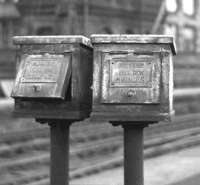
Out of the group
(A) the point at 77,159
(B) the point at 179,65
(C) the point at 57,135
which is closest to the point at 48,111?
(C) the point at 57,135

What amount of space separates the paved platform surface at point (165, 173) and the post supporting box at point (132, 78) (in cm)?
280

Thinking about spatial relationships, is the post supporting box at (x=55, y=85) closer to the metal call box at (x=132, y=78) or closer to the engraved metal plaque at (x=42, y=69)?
the engraved metal plaque at (x=42, y=69)

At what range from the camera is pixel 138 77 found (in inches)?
169

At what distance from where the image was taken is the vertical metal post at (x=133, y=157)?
4426 millimetres

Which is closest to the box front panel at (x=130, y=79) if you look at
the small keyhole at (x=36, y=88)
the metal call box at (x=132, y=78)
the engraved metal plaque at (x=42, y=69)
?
the metal call box at (x=132, y=78)

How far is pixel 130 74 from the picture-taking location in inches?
169

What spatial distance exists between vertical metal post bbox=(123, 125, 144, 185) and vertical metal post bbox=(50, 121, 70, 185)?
1.54ft

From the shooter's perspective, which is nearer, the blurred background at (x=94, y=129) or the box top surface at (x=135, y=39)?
the box top surface at (x=135, y=39)

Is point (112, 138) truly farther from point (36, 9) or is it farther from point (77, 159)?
point (36, 9)

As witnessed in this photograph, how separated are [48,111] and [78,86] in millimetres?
290

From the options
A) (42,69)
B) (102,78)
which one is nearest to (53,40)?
(42,69)

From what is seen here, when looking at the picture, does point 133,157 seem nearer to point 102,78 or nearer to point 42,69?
point 102,78

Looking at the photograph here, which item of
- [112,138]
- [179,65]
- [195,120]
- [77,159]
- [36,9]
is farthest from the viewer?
[179,65]

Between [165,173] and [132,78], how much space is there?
3.61m
